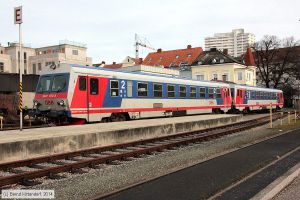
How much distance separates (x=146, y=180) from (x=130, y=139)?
7.20 m

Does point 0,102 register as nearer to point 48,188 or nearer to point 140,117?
point 140,117

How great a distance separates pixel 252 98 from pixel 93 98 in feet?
84.5

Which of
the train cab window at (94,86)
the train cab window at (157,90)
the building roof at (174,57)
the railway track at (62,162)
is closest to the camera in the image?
the railway track at (62,162)

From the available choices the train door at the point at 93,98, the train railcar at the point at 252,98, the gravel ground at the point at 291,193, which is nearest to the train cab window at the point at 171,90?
the train door at the point at 93,98

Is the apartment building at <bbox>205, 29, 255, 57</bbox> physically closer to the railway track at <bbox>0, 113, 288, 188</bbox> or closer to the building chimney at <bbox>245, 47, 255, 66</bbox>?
the building chimney at <bbox>245, 47, 255, 66</bbox>

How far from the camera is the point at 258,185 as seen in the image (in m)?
7.46

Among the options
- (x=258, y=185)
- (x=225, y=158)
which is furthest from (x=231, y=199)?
(x=225, y=158)

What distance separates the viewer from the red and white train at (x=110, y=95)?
16.3m

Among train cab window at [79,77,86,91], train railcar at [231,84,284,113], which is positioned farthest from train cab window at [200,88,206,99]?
train cab window at [79,77,86,91]

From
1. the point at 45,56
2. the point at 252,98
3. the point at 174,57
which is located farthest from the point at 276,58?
the point at 45,56

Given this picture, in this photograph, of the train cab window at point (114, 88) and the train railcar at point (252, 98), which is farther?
the train railcar at point (252, 98)

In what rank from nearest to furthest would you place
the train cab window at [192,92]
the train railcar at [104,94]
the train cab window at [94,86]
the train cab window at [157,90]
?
the train railcar at [104,94] < the train cab window at [94,86] < the train cab window at [157,90] < the train cab window at [192,92]

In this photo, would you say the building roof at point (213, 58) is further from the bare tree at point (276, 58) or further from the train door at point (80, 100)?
the train door at point (80, 100)

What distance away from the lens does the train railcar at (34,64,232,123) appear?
16.3 meters
